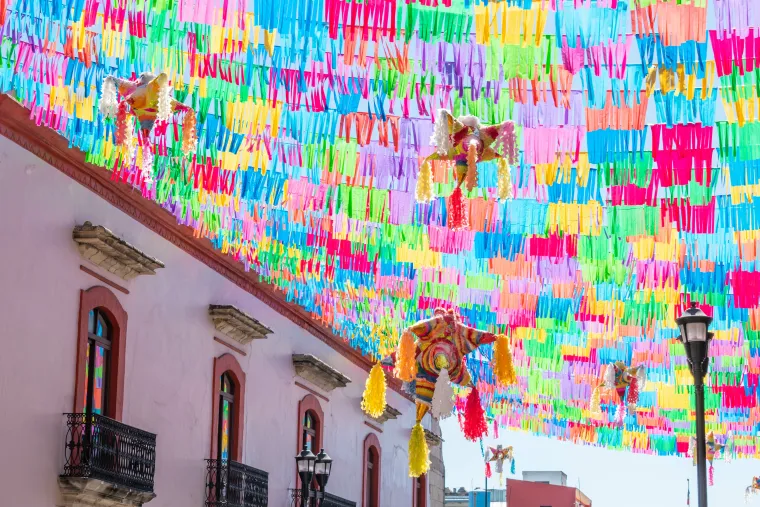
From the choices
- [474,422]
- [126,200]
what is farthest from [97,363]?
[474,422]

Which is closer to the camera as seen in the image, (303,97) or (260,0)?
(260,0)

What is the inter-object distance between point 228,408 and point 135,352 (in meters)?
3.52

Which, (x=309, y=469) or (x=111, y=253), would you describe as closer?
(x=111, y=253)

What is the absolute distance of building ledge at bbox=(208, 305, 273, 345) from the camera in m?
16.7

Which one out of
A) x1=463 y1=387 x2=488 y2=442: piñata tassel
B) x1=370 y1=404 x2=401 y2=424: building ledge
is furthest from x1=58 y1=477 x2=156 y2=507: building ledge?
x1=370 y1=404 x2=401 y2=424: building ledge

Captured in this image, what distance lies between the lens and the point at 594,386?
22938 millimetres

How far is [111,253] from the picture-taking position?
13.4 m

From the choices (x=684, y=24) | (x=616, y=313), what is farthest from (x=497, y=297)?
(x=684, y=24)

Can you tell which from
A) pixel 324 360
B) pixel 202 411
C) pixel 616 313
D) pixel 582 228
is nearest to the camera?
pixel 582 228

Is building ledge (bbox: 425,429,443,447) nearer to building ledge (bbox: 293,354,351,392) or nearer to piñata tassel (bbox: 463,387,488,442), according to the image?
building ledge (bbox: 293,354,351,392)

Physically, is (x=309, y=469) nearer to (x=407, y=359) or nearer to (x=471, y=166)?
(x=407, y=359)

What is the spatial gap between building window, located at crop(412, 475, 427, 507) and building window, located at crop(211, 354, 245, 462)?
11.7 meters

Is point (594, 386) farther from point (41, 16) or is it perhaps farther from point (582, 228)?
point (41, 16)

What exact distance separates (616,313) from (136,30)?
31.5 ft
